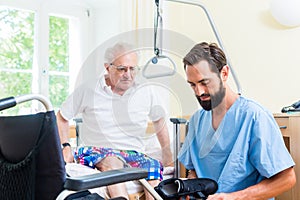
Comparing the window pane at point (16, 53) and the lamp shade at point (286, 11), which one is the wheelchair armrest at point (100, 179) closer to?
the lamp shade at point (286, 11)

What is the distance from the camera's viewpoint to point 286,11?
2262 mm

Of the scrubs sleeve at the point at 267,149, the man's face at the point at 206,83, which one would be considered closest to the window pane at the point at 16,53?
A: the man's face at the point at 206,83

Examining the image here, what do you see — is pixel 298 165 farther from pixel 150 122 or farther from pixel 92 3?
pixel 92 3

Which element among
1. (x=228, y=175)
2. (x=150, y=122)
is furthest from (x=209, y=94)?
(x=150, y=122)

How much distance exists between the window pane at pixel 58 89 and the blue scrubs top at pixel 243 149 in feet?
5.49

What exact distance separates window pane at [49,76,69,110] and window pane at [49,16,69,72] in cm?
8

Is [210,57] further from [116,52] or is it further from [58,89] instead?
[58,89]

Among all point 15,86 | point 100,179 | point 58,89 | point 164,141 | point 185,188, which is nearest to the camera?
point 100,179

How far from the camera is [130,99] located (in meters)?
2.03

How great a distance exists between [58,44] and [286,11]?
1.78 metres

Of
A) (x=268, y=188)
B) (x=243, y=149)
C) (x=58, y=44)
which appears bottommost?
(x=268, y=188)

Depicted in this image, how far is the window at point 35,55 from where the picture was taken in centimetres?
269

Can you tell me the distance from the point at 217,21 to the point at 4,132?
2.05 metres

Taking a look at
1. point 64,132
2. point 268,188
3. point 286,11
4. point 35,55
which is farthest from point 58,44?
point 268,188
